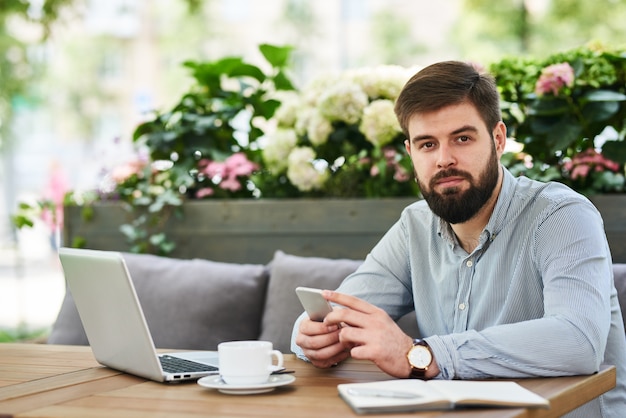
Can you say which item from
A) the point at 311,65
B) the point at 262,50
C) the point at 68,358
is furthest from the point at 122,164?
the point at 311,65

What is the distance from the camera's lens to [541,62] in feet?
9.91

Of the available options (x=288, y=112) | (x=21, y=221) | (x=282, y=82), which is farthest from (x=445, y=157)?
(x=21, y=221)

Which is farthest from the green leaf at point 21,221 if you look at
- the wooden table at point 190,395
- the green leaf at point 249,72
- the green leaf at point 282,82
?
the wooden table at point 190,395

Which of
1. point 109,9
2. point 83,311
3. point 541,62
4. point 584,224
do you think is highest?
point 109,9

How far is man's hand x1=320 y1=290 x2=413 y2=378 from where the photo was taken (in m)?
1.64

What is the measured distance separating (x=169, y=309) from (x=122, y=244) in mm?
799

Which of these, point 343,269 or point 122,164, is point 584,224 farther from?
point 122,164

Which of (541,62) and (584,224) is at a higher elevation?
(541,62)

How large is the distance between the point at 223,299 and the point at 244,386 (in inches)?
53.7

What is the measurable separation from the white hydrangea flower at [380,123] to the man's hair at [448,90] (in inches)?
41.6

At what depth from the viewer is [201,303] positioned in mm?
2889

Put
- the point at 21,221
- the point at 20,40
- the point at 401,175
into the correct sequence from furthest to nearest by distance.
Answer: the point at 20,40 < the point at 21,221 < the point at 401,175

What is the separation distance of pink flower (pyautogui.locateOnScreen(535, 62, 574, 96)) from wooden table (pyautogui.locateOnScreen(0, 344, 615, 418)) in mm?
1345

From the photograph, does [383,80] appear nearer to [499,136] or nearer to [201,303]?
[201,303]
